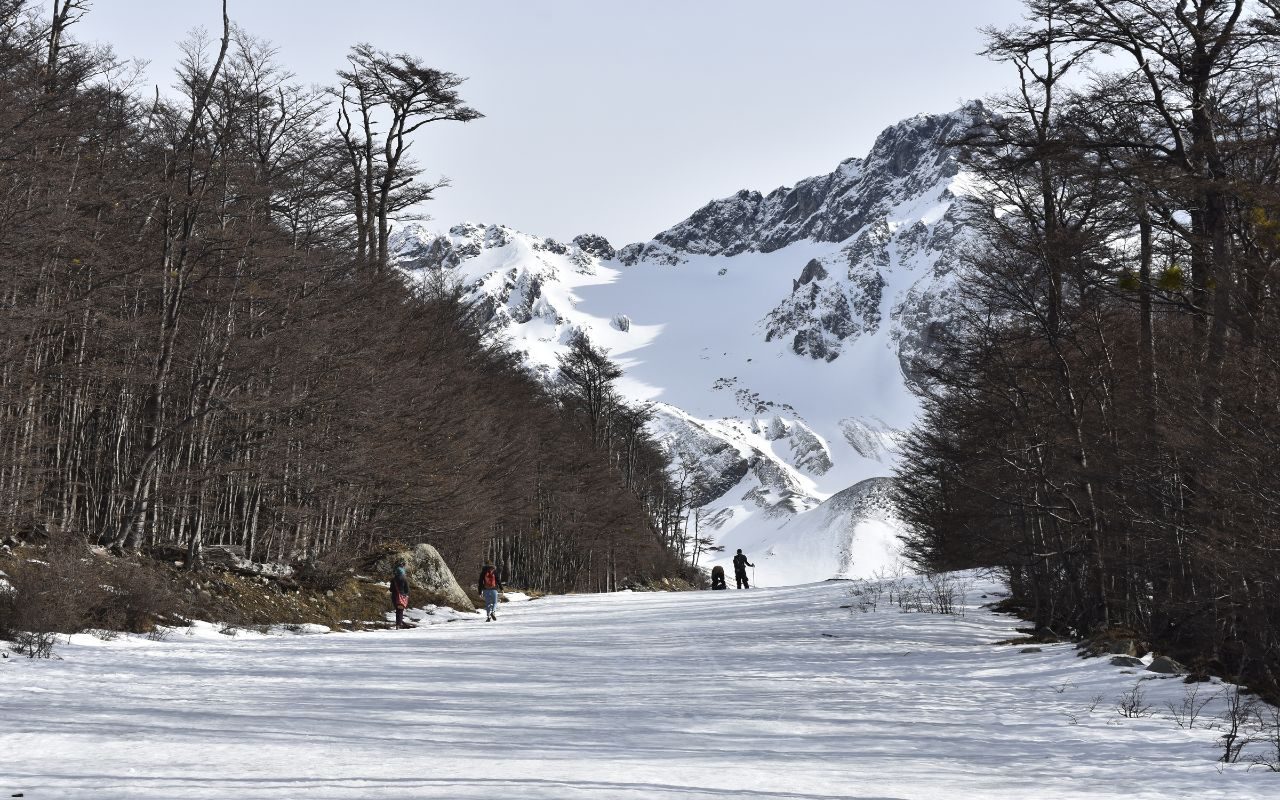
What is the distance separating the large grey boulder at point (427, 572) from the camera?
2738 cm

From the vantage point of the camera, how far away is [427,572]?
2781 centimetres

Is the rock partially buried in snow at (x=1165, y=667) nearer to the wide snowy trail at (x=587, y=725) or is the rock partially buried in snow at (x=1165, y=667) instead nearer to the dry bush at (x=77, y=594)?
the wide snowy trail at (x=587, y=725)

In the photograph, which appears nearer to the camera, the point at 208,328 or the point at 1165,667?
the point at 1165,667

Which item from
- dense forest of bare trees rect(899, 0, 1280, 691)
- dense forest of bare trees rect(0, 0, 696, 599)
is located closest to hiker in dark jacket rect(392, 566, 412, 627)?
dense forest of bare trees rect(0, 0, 696, 599)

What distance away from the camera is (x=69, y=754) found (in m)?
6.83

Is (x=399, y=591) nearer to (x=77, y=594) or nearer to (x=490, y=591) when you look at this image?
(x=490, y=591)

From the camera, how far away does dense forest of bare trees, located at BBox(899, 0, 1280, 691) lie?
11.1 m

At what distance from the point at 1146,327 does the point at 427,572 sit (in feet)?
61.2

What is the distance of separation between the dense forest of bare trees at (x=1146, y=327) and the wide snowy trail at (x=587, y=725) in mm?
1758

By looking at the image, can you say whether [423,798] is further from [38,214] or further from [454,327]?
[454,327]

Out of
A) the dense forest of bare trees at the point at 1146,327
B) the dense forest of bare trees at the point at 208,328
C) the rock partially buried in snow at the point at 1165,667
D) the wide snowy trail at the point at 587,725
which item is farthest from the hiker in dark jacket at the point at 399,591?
the rock partially buried in snow at the point at 1165,667

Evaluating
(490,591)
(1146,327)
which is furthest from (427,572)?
(1146,327)

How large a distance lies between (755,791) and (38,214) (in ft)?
46.2

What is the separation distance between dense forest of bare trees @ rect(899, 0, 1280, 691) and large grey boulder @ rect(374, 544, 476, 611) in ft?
46.8
